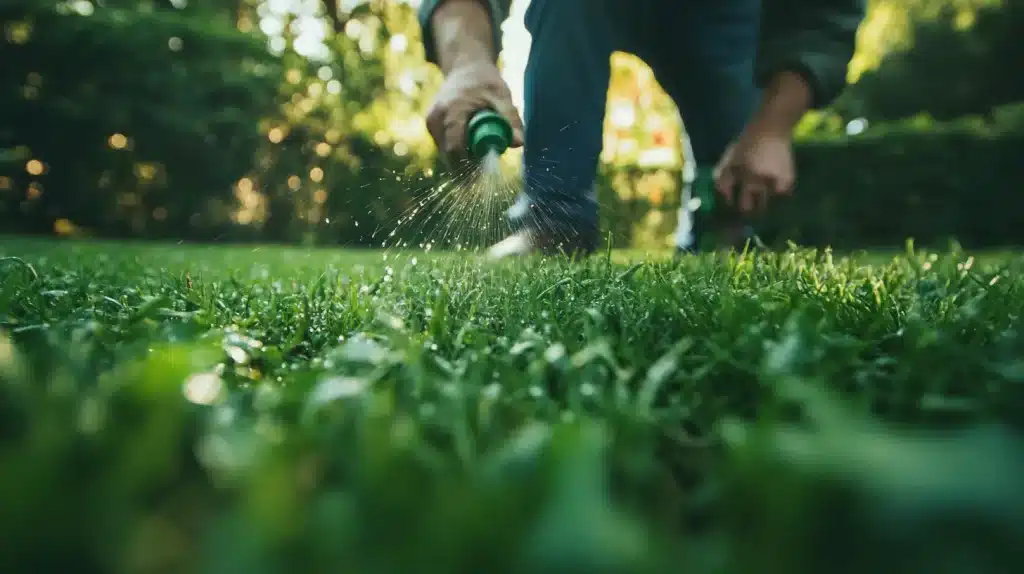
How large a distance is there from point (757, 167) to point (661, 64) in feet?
3.54

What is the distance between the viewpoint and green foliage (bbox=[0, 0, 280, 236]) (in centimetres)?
1144

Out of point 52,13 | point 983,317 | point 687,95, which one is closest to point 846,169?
point 687,95

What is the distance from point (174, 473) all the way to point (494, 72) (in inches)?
82.3

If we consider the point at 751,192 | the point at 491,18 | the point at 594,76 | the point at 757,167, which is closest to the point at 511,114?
the point at 491,18

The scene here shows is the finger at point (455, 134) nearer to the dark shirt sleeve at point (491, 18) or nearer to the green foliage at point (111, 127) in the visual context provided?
the dark shirt sleeve at point (491, 18)

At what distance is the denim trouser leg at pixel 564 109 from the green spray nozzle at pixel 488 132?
3.18ft

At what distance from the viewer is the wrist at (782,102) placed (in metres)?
3.02

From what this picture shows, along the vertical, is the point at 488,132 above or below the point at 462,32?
below

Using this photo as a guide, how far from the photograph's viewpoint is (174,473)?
497mm

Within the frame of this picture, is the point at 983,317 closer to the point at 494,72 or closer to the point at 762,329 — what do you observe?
the point at 762,329

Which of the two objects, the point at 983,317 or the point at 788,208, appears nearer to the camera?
the point at 983,317

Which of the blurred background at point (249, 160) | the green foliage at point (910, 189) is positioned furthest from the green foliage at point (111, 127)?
the green foliage at point (910, 189)

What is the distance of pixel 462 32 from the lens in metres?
2.53

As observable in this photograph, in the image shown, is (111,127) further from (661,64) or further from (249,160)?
(661,64)
